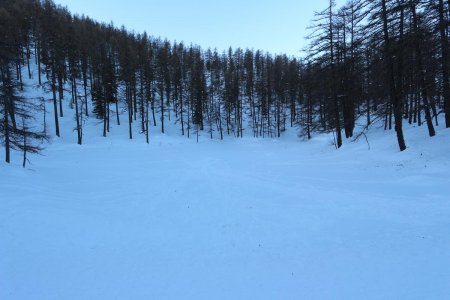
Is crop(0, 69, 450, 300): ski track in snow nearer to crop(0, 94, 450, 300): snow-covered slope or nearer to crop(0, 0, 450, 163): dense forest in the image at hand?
crop(0, 94, 450, 300): snow-covered slope

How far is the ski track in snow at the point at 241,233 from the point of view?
19.3 ft

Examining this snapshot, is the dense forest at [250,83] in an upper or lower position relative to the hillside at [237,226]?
upper

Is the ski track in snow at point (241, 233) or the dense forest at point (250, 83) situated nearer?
the ski track in snow at point (241, 233)

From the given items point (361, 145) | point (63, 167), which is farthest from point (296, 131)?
point (63, 167)

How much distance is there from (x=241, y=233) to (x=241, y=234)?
0.26 ft

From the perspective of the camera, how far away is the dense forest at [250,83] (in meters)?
16.4

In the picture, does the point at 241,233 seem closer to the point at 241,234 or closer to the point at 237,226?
the point at 241,234

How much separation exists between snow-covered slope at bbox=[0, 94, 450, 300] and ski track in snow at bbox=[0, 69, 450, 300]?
1.4 inches

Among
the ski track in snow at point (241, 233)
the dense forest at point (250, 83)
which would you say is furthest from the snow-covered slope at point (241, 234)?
the dense forest at point (250, 83)

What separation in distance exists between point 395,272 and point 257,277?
2817mm

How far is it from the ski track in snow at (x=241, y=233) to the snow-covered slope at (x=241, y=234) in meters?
0.04

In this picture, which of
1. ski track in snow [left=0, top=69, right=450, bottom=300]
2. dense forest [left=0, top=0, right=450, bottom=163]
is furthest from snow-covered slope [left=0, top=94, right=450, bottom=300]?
dense forest [left=0, top=0, right=450, bottom=163]

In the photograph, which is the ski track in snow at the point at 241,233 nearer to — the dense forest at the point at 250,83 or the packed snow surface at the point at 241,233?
the packed snow surface at the point at 241,233

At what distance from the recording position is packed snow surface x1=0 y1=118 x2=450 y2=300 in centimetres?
588
